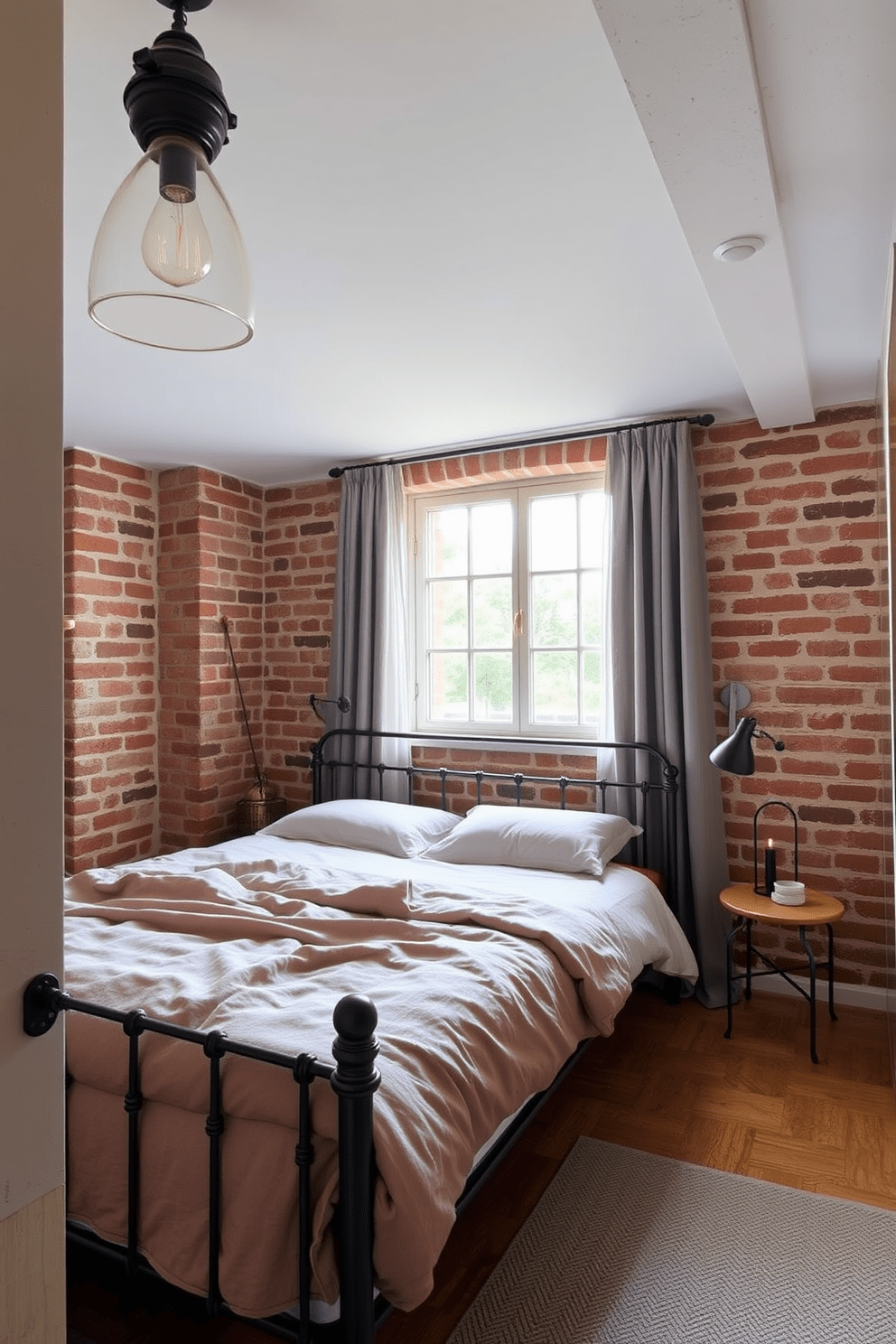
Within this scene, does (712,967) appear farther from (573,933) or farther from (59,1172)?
(59,1172)

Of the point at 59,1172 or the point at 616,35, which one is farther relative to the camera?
the point at 616,35

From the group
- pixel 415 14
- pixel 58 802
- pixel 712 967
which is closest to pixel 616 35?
pixel 415 14

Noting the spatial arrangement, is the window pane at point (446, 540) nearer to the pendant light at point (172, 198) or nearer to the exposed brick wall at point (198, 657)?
the exposed brick wall at point (198, 657)

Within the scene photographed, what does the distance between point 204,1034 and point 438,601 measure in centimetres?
297

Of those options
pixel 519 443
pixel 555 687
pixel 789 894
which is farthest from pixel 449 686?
pixel 789 894

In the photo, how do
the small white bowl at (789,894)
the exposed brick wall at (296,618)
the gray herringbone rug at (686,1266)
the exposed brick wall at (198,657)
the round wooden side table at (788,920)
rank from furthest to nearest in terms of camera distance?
1. the exposed brick wall at (296,618)
2. the exposed brick wall at (198,657)
3. the small white bowl at (789,894)
4. the round wooden side table at (788,920)
5. the gray herringbone rug at (686,1266)

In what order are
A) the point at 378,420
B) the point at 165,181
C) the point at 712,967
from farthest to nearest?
the point at 378,420
the point at 712,967
the point at 165,181

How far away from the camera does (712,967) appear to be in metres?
3.31

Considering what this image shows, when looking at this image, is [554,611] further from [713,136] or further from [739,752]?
[713,136]

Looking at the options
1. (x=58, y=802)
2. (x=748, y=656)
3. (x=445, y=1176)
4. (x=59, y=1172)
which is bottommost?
(x=445, y=1176)

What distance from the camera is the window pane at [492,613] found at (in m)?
4.02

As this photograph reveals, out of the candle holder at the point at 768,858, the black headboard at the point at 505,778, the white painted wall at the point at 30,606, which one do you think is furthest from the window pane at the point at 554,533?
the white painted wall at the point at 30,606

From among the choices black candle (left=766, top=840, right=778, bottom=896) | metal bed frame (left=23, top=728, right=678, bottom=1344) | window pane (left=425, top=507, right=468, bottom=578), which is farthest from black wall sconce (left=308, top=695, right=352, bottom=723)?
metal bed frame (left=23, top=728, right=678, bottom=1344)

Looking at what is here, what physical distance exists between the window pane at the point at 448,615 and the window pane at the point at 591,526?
653 mm
